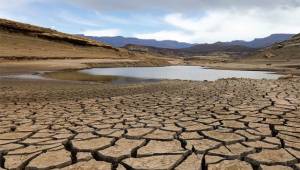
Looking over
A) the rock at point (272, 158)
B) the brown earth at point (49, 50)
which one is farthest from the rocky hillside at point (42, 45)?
the rock at point (272, 158)

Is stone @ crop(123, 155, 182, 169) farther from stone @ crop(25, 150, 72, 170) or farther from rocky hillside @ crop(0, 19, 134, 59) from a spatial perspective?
rocky hillside @ crop(0, 19, 134, 59)

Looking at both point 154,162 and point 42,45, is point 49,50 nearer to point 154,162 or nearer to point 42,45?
point 42,45

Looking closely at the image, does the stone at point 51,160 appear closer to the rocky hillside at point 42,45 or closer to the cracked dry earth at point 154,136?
the cracked dry earth at point 154,136

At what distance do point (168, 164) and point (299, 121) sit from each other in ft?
9.15

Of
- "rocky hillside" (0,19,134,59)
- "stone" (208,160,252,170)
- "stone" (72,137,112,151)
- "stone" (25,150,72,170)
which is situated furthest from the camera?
"rocky hillside" (0,19,134,59)

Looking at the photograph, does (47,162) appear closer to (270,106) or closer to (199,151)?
(199,151)

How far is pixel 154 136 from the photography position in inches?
160

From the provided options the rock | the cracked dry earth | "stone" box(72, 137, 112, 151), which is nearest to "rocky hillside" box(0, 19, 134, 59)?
the cracked dry earth

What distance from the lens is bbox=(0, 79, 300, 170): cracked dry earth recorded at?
315 cm

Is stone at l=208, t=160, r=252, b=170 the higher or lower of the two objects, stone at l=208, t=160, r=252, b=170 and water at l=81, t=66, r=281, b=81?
the higher

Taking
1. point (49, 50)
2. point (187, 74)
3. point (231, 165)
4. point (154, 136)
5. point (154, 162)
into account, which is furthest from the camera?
point (49, 50)

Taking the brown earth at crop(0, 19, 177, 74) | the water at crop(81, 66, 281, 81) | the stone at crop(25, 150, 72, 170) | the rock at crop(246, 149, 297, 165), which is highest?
the brown earth at crop(0, 19, 177, 74)

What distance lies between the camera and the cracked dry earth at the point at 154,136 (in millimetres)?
3148

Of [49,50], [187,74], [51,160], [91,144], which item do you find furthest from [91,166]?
[49,50]
